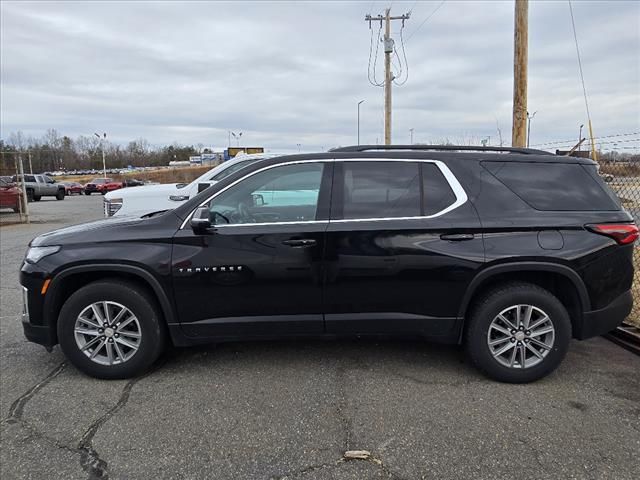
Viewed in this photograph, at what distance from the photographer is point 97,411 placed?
3174 millimetres

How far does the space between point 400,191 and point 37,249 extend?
294cm

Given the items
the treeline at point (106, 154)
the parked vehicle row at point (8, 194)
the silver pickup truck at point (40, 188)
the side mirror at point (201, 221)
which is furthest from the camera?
the treeline at point (106, 154)

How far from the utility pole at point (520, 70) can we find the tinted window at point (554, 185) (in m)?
4.47

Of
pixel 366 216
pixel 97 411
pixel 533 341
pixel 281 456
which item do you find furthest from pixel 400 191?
pixel 97 411

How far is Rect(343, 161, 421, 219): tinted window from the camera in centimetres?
353

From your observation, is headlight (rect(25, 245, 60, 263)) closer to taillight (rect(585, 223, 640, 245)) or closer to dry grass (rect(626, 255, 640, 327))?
taillight (rect(585, 223, 640, 245))

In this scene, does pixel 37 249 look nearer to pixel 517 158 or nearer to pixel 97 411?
pixel 97 411

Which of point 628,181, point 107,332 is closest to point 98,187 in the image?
point 107,332

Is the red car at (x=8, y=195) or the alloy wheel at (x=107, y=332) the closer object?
the alloy wheel at (x=107, y=332)

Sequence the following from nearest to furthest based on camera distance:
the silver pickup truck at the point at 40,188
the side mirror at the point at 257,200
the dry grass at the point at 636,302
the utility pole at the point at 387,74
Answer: the side mirror at the point at 257,200 → the dry grass at the point at 636,302 → the utility pole at the point at 387,74 → the silver pickup truck at the point at 40,188

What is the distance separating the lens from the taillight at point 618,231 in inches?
137

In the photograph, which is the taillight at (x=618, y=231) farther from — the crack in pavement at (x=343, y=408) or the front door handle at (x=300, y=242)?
the crack in pavement at (x=343, y=408)

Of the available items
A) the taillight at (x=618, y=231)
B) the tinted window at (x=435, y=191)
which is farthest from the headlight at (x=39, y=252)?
the taillight at (x=618, y=231)

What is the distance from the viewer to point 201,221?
3354 millimetres
